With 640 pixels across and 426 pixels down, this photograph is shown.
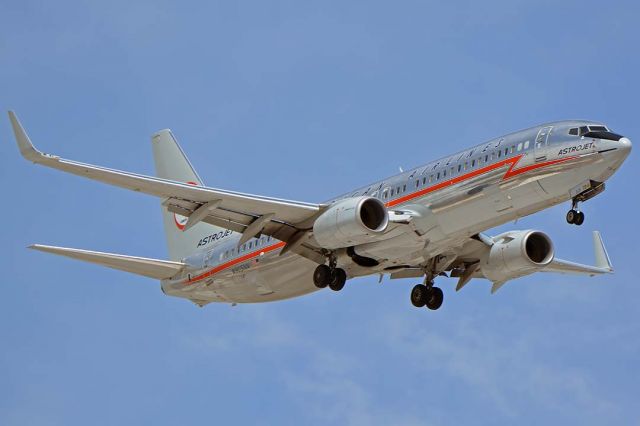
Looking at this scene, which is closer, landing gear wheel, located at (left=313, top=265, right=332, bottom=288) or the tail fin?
landing gear wheel, located at (left=313, top=265, right=332, bottom=288)

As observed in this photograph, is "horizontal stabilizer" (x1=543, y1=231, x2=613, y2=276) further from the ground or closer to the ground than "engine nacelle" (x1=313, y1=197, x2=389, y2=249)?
further from the ground

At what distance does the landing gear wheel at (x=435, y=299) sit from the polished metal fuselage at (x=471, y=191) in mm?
2147

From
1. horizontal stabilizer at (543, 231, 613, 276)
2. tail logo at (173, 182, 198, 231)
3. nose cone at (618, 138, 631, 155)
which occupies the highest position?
tail logo at (173, 182, 198, 231)

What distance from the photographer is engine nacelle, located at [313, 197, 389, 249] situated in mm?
41656

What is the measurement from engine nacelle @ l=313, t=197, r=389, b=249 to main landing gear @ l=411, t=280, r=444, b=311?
6056 millimetres

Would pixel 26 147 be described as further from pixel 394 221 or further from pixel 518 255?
pixel 518 255

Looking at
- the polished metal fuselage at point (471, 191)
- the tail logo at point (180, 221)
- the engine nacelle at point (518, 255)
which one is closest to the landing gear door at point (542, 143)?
the polished metal fuselage at point (471, 191)

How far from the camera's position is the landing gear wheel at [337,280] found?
44.3 m

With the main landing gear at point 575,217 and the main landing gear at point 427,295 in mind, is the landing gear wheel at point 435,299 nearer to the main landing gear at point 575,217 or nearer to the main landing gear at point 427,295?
the main landing gear at point 427,295

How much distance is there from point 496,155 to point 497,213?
6.17 ft

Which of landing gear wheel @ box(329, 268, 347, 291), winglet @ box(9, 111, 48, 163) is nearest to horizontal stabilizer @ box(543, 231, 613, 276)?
landing gear wheel @ box(329, 268, 347, 291)

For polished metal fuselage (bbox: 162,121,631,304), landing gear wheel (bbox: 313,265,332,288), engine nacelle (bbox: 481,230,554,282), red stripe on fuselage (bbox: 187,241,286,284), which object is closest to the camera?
polished metal fuselage (bbox: 162,121,631,304)

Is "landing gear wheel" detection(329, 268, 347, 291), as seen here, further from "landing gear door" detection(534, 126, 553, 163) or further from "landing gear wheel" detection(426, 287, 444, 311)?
"landing gear door" detection(534, 126, 553, 163)

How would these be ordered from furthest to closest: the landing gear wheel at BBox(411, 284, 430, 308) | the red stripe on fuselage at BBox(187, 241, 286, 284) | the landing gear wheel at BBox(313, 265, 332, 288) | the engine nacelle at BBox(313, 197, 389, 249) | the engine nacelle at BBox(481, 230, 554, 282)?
the landing gear wheel at BBox(411, 284, 430, 308) → the engine nacelle at BBox(481, 230, 554, 282) → the red stripe on fuselage at BBox(187, 241, 286, 284) → the landing gear wheel at BBox(313, 265, 332, 288) → the engine nacelle at BBox(313, 197, 389, 249)
